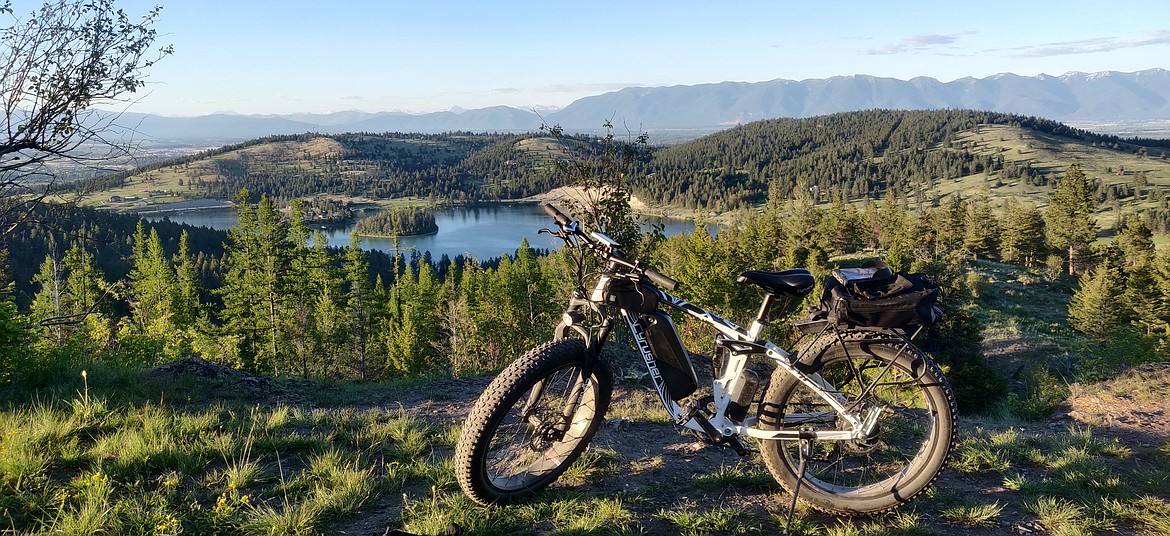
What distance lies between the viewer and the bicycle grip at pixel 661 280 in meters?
3.49

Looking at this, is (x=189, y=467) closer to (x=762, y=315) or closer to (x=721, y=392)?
(x=721, y=392)

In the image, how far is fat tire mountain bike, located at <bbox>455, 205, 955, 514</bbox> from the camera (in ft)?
11.6

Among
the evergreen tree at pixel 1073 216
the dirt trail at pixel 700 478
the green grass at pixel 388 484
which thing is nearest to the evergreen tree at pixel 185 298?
the green grass at pixel 388 484

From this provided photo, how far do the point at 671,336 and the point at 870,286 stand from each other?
48.9 inches

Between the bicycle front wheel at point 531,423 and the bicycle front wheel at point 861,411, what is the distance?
121cm

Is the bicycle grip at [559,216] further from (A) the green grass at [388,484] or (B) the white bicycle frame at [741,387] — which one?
(A) the green grass at [388,484]

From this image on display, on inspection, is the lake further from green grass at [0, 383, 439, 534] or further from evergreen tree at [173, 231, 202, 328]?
green grass at [0, 383, 439, 534]

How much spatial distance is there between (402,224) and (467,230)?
57.5 ft

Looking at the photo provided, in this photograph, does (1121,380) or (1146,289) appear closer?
(1121,380)

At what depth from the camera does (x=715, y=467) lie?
449cm

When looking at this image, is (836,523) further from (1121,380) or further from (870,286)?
(1121,380)

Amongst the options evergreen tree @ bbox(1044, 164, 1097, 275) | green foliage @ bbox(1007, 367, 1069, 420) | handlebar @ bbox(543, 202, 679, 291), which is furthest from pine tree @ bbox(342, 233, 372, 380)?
evergreen tree @ bbox(1044, 164, 1097, 275)

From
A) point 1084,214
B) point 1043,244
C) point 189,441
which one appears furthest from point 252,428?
point 1043,244

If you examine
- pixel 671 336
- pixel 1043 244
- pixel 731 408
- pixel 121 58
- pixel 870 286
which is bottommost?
pixel 1043 244
